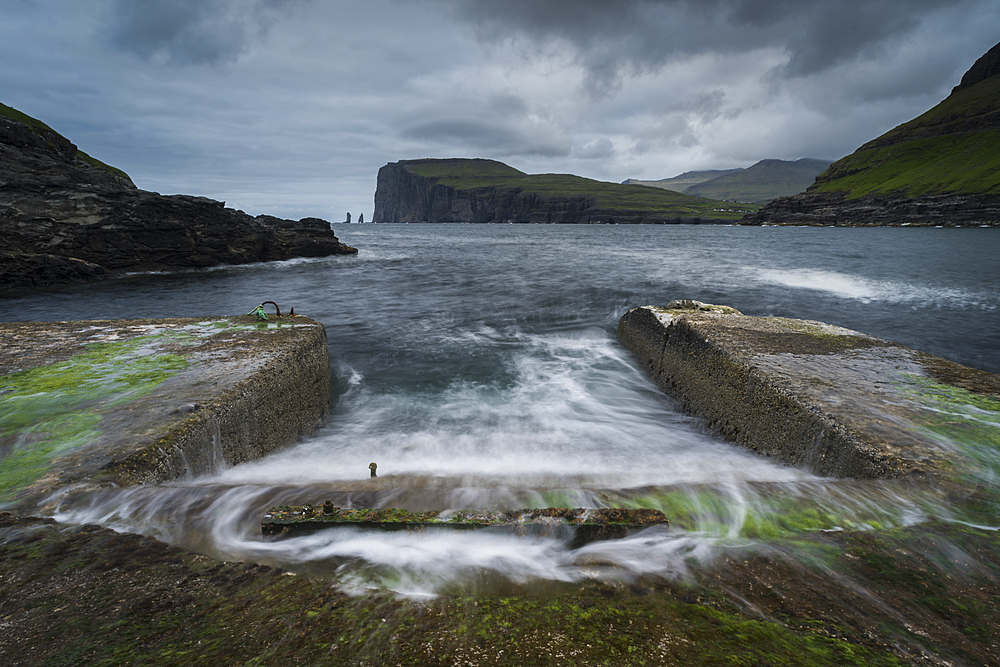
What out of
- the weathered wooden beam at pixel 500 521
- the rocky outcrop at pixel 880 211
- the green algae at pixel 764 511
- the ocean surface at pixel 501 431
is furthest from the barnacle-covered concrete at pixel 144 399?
the rocky outcrop at pixel 880 211

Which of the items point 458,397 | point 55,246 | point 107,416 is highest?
→ point 55,246

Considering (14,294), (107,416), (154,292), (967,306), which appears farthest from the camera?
(154,292)

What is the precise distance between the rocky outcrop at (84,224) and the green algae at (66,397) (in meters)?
22.7

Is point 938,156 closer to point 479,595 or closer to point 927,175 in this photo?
point 927,175

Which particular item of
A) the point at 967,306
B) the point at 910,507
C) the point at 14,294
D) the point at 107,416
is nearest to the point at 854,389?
the point at 910,507

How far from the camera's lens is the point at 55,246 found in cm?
2217

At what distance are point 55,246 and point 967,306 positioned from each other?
41.9 metres

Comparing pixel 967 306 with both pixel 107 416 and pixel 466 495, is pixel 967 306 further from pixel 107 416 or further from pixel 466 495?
pixel 107 416

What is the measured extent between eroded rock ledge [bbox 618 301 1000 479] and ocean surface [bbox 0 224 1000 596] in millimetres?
368

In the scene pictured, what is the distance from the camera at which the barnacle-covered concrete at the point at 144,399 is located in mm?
3451

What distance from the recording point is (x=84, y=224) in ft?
77.3

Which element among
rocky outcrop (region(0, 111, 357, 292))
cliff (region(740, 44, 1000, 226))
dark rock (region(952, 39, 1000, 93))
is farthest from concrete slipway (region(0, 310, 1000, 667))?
dark rock (region(952, 39, 1000, 93))

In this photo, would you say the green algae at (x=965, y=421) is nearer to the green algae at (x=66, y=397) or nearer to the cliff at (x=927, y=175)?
the green algae at (x=66, y=397)

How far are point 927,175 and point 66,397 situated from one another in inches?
6291
